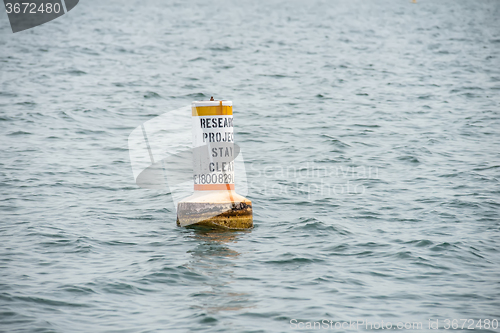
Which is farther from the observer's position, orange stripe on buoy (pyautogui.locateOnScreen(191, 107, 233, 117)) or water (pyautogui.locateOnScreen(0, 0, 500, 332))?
orange stripe on buoy (pyautogui.locateOnScreen(191, 107, 233, 117))

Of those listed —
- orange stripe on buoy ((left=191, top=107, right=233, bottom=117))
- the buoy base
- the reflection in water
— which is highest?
orange stripe on buoy ((left=191, top=107, right=233, bottom=117))

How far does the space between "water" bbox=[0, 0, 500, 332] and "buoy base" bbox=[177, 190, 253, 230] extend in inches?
9.3

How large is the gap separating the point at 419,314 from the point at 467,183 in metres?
5.54

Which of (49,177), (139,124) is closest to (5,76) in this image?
(139,124)

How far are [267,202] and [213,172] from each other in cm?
196

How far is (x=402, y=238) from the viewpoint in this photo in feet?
25.3

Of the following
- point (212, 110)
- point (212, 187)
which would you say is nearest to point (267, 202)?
point (212, 187)

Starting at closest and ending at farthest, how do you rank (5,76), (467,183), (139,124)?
(467,183) → (139,124) → (5,76)

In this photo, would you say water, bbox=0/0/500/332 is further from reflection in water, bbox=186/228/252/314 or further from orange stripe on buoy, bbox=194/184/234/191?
orange stripe on buoy, bbox=194/184/234/191

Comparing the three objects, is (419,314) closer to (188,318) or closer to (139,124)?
(188,318)

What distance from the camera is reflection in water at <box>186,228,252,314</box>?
5.76 m

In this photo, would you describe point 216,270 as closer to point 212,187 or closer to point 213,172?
point 212,187

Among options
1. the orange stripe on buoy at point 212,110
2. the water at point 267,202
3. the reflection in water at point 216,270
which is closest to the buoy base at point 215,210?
the reflection in water at point 216,270

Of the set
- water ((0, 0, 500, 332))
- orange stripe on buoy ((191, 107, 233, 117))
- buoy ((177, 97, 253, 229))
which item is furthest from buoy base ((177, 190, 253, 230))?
orange stripe on buoy ((191, 107, 233, 117))
